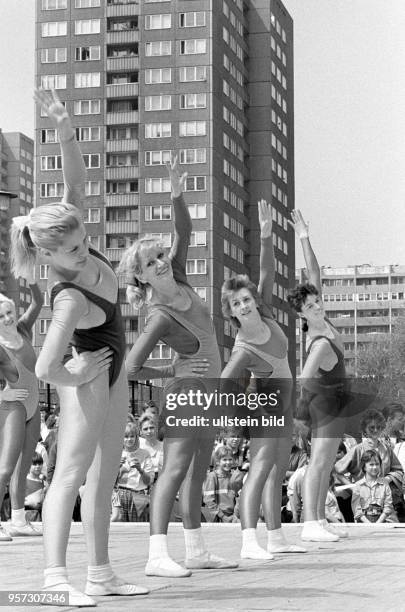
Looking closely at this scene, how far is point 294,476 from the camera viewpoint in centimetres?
1250

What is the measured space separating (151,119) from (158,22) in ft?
25.7

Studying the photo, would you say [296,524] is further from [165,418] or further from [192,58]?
[192,58]

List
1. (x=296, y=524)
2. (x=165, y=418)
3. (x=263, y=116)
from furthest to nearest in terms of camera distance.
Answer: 1. (x=263, y=116)
2. (x=296, y=524)
3. (x=165, y=418)

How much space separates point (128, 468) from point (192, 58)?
88.7 meters

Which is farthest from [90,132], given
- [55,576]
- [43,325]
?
[55,576]

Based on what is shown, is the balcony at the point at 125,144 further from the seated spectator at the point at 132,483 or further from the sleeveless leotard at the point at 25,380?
the sleeveless leotard at the point at 25,380

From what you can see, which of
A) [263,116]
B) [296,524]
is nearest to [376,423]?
[296,524]

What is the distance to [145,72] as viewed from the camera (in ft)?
331

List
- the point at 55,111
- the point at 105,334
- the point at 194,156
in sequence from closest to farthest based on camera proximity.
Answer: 1. the point at 105,334
2. the point at 55,111
3. the point at 194,156

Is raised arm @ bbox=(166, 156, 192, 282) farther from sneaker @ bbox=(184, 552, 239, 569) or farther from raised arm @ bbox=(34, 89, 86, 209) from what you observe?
sneaker @ bbox=(184, 552, 239, 569)

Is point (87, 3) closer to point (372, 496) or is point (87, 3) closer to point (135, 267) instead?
point (372, 496)

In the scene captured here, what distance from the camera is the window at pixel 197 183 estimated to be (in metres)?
95.8

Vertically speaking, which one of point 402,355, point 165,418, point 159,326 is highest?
point 402,355

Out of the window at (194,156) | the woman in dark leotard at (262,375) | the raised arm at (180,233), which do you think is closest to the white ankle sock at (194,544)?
the woman in dark leotard at (262,375)
